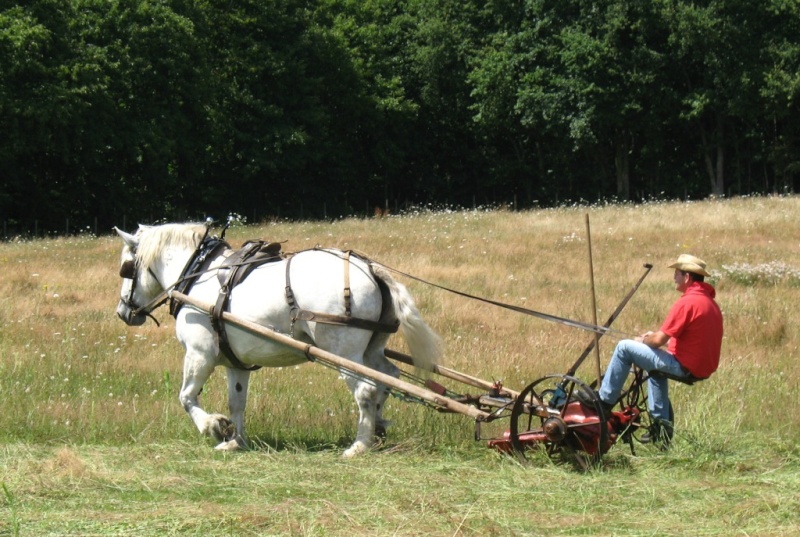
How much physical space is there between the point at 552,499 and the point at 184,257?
419cm

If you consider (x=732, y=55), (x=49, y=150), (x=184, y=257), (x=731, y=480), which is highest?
(x=732, y=55)

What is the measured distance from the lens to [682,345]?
7.11 metres

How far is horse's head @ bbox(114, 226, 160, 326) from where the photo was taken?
9.24m

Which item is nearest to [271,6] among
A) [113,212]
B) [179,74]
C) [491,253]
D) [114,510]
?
[179,74]

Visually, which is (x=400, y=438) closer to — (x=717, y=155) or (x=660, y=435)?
(x=660, y=435)

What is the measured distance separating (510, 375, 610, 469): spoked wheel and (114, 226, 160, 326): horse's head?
3.78 meters

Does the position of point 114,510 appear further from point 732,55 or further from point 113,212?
point 732,55

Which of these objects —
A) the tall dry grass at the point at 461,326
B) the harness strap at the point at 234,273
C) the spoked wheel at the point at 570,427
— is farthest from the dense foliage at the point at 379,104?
the spoked wheel at the point at 570,427

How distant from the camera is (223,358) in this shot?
8531 millimetres

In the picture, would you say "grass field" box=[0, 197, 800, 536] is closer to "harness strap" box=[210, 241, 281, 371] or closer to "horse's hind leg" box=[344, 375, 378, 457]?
"horse's hind leg" box=[344, 375, 378, 457]

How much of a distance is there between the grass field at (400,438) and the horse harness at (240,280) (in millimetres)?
931

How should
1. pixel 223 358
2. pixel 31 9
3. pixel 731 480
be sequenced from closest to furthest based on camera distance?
pixel 731 480, pixel 223 358, pixel 31 9

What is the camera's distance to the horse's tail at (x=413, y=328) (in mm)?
7980

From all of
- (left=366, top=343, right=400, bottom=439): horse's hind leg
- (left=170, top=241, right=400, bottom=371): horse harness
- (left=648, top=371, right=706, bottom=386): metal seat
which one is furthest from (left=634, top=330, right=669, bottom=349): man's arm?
(left=366, top=343, right=400, bottom=439): horse's hind leg
